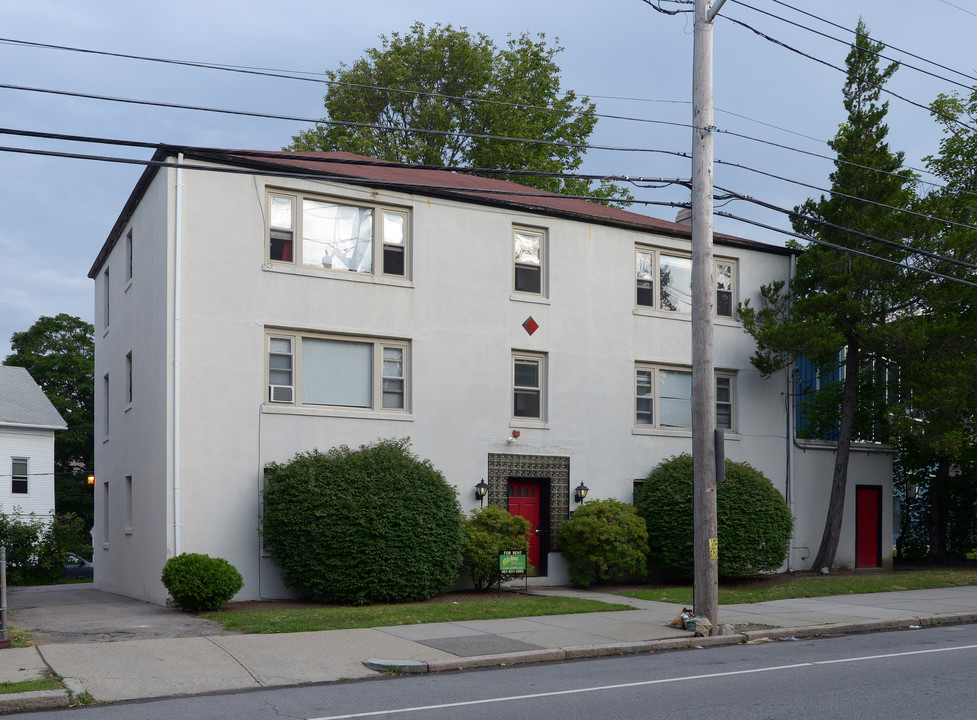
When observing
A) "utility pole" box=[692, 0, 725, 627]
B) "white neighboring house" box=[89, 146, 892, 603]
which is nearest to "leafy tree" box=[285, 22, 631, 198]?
"white neighboring house" box=[89, 146, 892, 603]

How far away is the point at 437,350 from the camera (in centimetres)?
1988

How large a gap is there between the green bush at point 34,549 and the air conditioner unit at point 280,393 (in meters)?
17.3

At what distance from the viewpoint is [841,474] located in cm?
2366

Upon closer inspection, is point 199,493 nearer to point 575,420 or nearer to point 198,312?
point 198,312

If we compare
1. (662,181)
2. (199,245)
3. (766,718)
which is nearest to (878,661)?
(766,718)

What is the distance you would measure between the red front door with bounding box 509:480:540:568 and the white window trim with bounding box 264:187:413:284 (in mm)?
4932

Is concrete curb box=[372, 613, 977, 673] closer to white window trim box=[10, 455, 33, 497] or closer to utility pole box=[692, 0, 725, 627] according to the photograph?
utility pole box=[692, 0, 725, 627]

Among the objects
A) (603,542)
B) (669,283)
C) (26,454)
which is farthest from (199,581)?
(26,454)

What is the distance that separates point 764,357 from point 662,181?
26.2 ft

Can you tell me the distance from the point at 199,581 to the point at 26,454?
2903cm

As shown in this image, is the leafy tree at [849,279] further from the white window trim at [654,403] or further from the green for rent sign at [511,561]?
the green for rent sign at [511,561]

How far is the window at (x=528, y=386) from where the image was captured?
20.9 metres

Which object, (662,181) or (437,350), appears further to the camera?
(437,350)

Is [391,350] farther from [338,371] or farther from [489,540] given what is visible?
[489,540]
